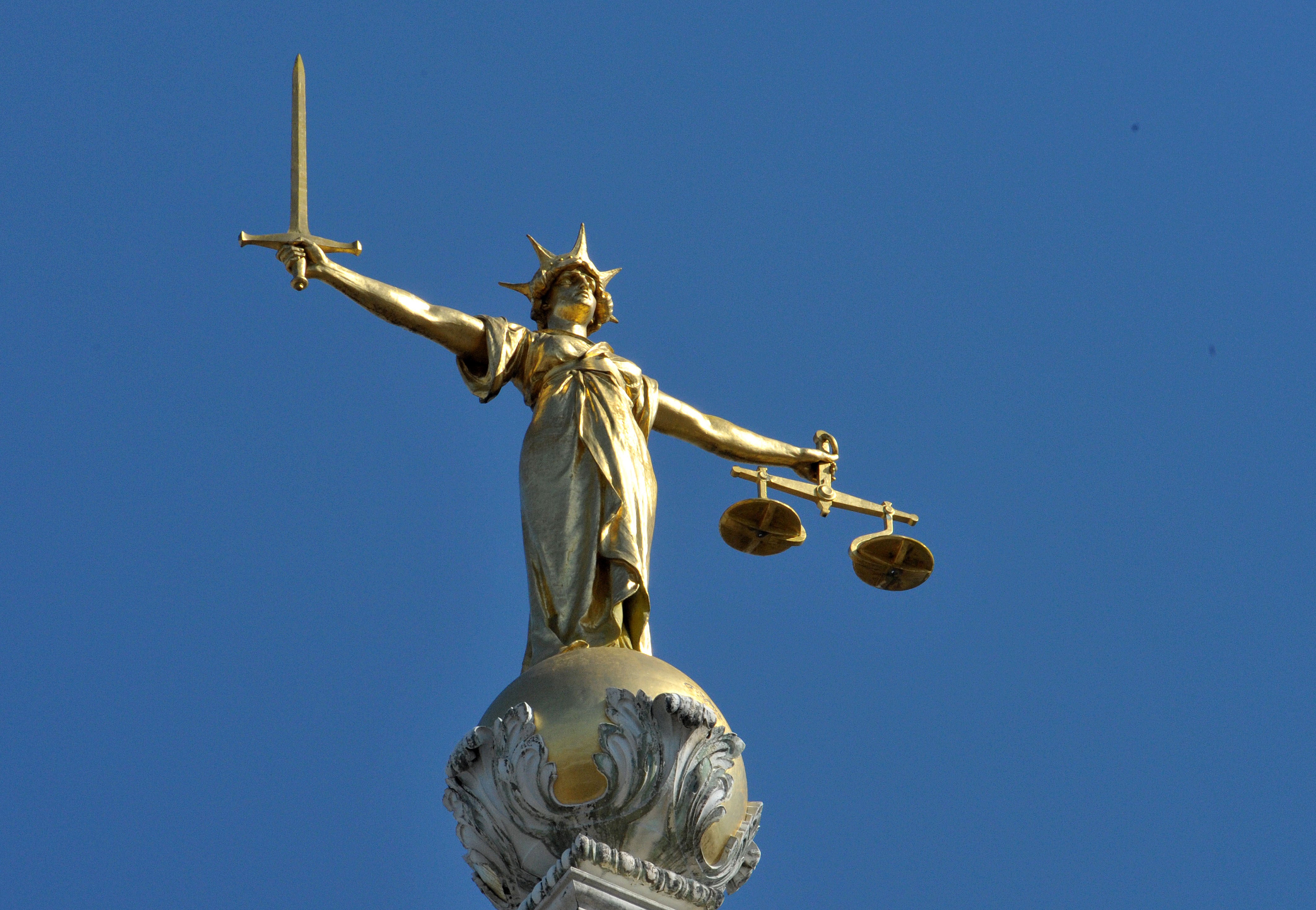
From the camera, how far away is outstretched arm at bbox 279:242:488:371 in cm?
1617

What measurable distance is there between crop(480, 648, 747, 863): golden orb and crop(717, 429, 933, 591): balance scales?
2.42 m

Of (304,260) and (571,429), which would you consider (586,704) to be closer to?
(571,429)

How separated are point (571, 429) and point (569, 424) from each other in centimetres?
5

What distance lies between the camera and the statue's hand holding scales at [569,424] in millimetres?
15906

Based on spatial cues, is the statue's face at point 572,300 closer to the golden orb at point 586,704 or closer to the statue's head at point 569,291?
the statue's head at point 569,291

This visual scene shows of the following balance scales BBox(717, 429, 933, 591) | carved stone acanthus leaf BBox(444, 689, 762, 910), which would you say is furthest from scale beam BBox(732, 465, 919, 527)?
carved stone acanthus leaf BBox(444, 689, 762, 910)

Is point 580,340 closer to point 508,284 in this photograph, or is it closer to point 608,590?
point 508,284

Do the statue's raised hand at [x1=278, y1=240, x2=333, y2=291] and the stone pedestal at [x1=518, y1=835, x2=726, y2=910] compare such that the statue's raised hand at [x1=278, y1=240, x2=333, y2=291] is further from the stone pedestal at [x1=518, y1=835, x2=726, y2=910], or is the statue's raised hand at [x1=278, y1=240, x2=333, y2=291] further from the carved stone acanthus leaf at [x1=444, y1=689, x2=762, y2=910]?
the stone pedestal at [x1=518, y1=835, x2=726, y2=910]

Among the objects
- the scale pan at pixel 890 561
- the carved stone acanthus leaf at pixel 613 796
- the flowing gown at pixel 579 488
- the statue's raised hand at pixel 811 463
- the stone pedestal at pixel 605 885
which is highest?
the statue's raised hand at pixel 811 463

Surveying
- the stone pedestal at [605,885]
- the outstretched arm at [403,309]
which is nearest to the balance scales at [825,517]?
the outstretched arm at [403,309]

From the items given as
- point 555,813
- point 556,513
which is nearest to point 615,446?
point 556,513

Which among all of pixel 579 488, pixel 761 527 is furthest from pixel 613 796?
pixel 761 527

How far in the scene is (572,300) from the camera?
1761 cm

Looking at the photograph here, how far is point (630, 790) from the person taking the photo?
14.5 meters
